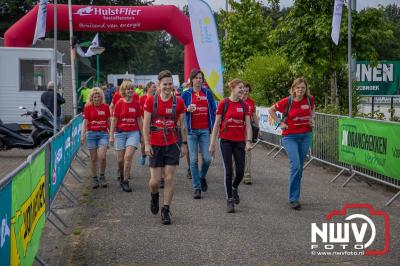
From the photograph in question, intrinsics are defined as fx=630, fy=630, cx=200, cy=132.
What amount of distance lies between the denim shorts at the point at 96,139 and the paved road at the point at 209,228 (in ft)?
2.59

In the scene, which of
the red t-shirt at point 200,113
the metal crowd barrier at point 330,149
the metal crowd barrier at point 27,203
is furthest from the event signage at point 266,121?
the metal crowd barrier at point 27,203

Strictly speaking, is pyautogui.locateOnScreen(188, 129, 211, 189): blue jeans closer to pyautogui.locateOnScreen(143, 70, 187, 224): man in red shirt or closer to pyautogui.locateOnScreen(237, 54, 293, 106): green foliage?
pyautogui.locateOnScreen(143, 70, 187, 224): man in red shirt

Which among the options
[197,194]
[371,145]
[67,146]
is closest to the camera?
[197,194]

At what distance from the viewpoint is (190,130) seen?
9938 mm

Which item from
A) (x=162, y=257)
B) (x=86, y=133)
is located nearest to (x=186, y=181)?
(x=86, y=133)

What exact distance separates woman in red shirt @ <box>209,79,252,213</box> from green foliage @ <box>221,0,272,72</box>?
20014 mm

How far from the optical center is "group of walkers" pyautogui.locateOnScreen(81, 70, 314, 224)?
26.3 feet

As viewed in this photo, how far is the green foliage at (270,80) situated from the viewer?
1959 cm

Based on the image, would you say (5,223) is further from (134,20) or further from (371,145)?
(134,20)

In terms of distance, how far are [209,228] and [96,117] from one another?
4.15 metres

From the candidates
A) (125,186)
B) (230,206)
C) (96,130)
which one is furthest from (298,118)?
(96,130)

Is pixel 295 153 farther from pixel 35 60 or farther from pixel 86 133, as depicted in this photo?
pixel 35 60

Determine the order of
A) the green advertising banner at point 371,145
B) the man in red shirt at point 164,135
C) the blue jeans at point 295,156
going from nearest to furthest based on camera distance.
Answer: the man in red shirt at point 164,135 < the blue jeans at point 295,156 < the green advertising banner at point 371,145

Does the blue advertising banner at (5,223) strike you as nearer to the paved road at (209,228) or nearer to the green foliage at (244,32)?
the paved road at (209,228)
